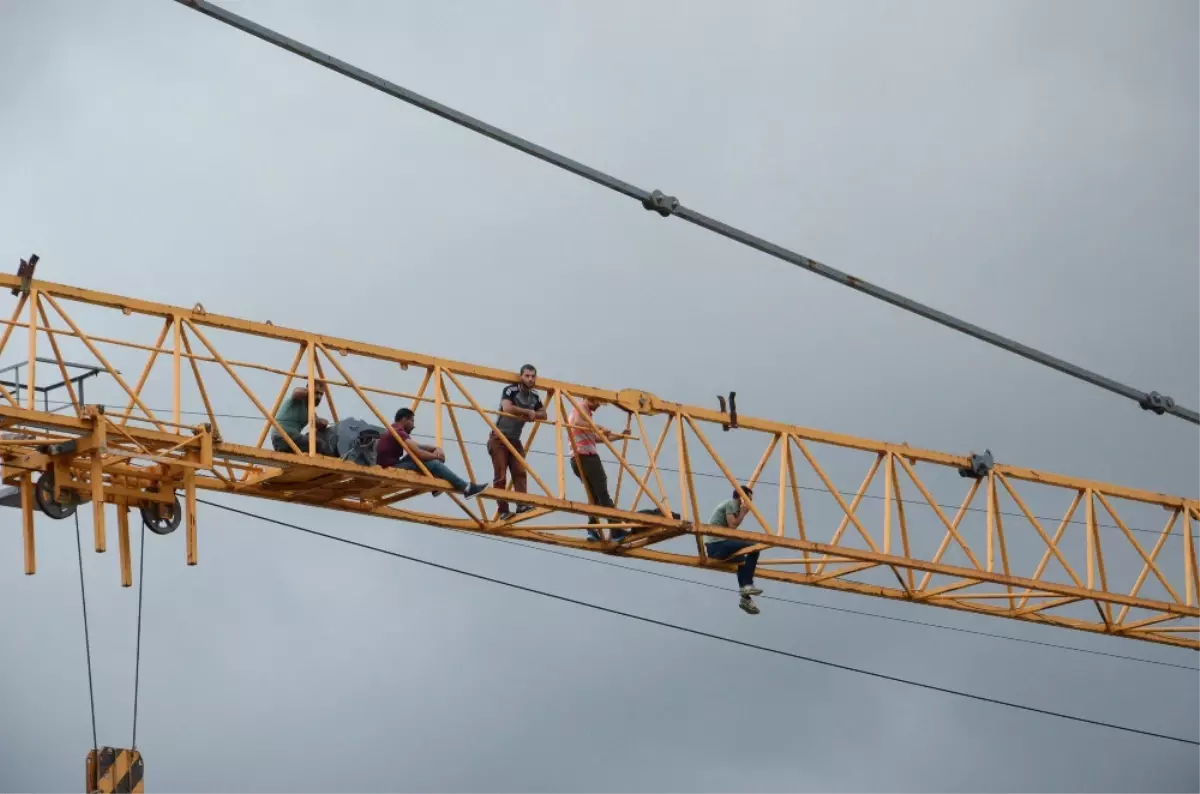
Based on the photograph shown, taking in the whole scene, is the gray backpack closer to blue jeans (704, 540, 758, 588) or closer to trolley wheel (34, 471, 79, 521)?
trolley wheel (34, 471, 79, 521)

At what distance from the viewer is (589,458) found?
142 ft

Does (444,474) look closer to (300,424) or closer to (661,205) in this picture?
(300,424)

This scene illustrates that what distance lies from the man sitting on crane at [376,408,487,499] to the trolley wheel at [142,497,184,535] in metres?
3.20

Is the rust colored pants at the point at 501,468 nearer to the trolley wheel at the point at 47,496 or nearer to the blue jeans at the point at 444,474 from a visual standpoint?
the blue jeans at the point at 444,474

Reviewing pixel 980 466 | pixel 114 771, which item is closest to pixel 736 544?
pixel 980 466

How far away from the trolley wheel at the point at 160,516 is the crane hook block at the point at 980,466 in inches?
610

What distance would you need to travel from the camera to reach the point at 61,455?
124 ft

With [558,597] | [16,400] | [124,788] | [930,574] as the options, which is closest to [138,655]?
[124,788]

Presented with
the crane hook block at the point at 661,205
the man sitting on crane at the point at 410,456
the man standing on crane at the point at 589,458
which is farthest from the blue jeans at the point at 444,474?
the crane hook block at the point at 661,205

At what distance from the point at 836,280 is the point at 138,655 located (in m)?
11.6

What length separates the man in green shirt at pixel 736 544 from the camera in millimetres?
44438

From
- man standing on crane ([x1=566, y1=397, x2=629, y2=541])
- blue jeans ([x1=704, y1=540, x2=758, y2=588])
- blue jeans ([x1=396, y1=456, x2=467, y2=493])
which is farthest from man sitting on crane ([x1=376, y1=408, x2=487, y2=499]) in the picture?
blue jeans ([x1=704, y1=540, x2=758, y2=588])

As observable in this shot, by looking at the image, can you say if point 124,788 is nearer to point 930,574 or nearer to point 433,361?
point 433,361

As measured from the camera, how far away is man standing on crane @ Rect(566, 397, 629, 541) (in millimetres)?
43094
